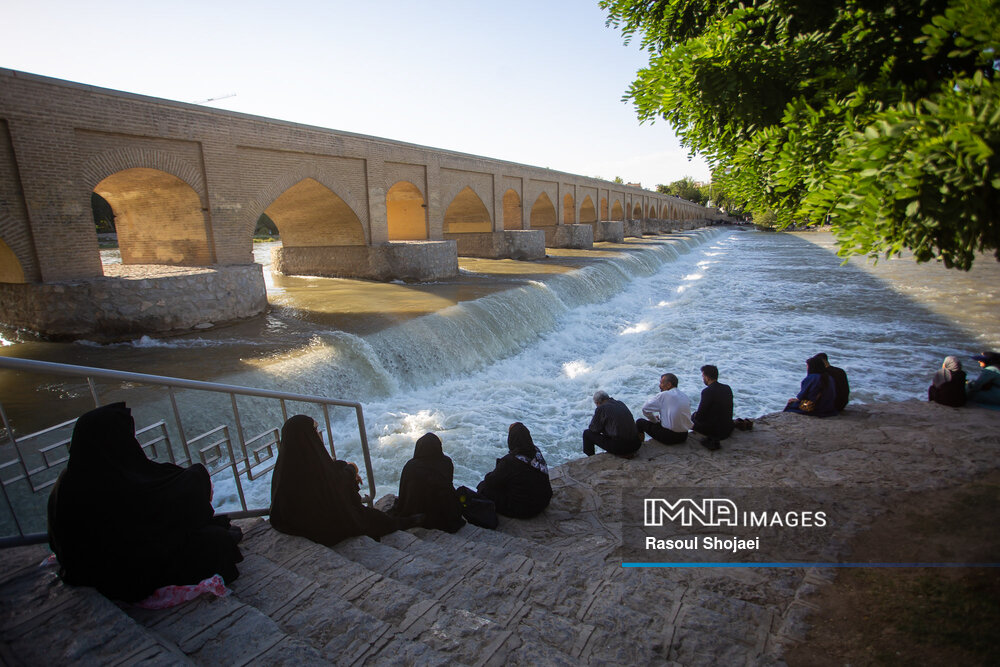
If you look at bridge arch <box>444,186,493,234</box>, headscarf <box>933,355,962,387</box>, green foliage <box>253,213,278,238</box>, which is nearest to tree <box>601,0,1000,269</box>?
headscarf <box>933,355,962,387</box>

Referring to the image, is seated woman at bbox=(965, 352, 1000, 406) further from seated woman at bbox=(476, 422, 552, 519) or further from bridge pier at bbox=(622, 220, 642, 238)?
bridge pier at bbox=(622, 220, 642, 238)

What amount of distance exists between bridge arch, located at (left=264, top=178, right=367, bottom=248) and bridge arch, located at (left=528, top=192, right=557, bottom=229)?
12125 mm

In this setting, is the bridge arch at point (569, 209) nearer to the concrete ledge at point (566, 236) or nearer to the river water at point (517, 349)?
the concrete ledge at point (566, 236)

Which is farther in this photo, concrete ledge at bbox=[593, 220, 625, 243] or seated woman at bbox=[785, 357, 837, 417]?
concrete ledge at bbox=[593, 220, 625, 243]

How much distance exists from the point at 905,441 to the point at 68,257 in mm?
10193

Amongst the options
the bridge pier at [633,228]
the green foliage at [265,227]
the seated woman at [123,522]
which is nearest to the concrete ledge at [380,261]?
A: the seated woman at [123,522]

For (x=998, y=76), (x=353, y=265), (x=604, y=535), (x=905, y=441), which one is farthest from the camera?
(x=353, y=265)

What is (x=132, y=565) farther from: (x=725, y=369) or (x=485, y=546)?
(x=725, y=369)

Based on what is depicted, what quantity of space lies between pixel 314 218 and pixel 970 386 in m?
13.2

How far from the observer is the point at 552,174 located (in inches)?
893

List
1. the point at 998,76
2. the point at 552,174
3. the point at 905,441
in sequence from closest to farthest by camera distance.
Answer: the point at 998,76, the point at 905,441, the point at 552,174

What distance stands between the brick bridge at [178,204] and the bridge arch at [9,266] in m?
0.02

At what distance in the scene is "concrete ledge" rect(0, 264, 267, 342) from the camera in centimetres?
696

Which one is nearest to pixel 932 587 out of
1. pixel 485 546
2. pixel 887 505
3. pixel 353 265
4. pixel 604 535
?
pixel 887 505
